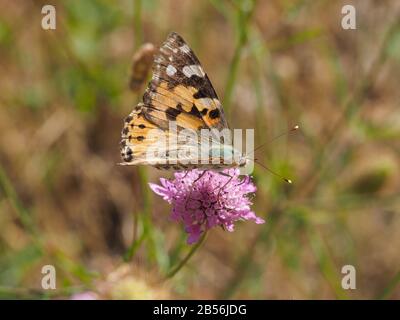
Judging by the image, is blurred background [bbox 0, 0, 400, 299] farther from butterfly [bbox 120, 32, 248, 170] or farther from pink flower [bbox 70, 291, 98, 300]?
butterfly [bbox 120, 32, 248, 170]

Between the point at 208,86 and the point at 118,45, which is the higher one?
the point at 118,45

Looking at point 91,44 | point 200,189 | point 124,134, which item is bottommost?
point 200,189

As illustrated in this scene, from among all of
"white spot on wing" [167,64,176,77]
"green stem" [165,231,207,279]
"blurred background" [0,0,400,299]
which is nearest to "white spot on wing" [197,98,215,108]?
"white spot on wing" [167,64,176,77]

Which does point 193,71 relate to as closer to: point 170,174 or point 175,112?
point 175,112

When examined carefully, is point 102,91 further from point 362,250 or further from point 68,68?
point 362,250

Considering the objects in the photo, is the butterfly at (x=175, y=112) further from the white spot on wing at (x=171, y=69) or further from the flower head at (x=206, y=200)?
the flower head at (x=206, y=200)
